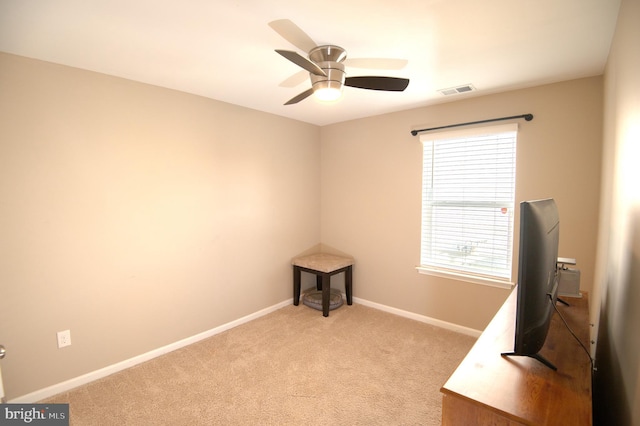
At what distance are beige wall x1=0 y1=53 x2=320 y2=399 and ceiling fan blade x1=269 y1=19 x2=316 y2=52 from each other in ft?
5.03

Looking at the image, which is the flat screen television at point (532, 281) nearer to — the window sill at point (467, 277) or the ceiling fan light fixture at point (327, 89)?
the ceiling fan light fixture at point (327, 89)

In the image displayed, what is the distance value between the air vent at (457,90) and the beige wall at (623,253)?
3.28ft

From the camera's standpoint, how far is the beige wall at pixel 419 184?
2.38 metres

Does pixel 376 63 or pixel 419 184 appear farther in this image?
pixel 419 184

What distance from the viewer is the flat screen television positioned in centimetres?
101

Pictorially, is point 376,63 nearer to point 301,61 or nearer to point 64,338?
point 301,61

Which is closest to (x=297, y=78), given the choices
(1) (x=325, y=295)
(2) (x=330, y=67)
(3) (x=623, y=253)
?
(2) (x=330, y=67)

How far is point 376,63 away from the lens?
2078 millimetres

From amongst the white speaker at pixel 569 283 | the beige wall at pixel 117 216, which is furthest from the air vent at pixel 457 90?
the beige wall at pixel 117 216

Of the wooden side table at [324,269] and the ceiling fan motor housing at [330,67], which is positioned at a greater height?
the ceiling fan motor housing at [330,67]

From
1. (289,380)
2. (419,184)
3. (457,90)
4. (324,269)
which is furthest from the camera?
(324,269)

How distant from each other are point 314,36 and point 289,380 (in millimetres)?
2446

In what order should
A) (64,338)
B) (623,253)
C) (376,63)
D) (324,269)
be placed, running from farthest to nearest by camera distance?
(324,269) < (64,338) < (376,63) < (623,253)

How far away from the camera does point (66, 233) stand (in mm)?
2162
